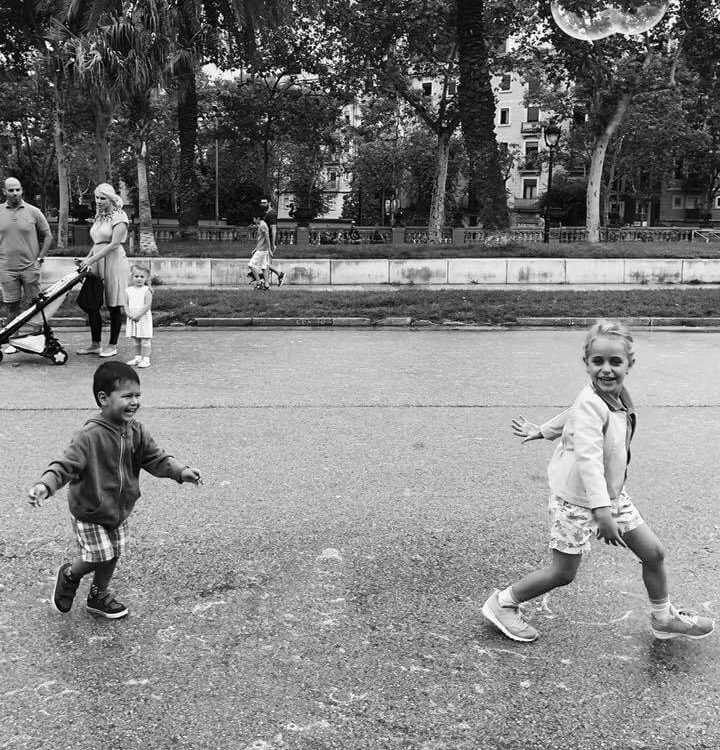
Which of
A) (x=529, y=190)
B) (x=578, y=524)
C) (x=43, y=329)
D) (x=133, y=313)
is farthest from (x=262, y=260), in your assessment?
(x=529, y=190)

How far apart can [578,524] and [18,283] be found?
828cm

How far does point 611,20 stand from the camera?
1259 cm

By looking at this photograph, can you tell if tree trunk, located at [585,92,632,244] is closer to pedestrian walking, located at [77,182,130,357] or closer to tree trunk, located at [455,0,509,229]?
tree trunk, located at [455,0,509,229]

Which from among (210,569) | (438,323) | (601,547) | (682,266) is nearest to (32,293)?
(438,323)

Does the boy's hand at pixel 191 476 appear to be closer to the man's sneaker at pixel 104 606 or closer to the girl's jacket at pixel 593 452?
the man's sneaker at pixel 104 606

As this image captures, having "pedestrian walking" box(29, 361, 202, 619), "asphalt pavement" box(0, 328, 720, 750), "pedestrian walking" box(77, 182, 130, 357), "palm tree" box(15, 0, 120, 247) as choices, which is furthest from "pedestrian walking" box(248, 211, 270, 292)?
"pedestrian walking" box(29, 361, 202, 619)

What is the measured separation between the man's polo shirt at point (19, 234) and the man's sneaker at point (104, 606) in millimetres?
6919

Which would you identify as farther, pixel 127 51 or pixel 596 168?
pixel 596 168

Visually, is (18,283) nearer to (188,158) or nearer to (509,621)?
(509,621)

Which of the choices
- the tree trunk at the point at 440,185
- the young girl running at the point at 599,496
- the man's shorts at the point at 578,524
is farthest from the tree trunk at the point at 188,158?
the man's shorts at the point at 578,524

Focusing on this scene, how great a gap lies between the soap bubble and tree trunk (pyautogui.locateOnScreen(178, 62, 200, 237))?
50.0 ft

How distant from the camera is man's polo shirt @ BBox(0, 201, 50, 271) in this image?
9445mm

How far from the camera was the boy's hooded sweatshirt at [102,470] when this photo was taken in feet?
10.9

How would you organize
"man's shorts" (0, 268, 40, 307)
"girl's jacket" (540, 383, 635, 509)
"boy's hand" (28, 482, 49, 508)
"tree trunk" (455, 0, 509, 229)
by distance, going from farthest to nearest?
"tree trunk" (455, 0, 509, 229)
"man's shorts" (0, 268, 40, 307)
"girl's jacket" (540, 383, 635, 509)
"boy's hand" (28, 482, 49, 508)
